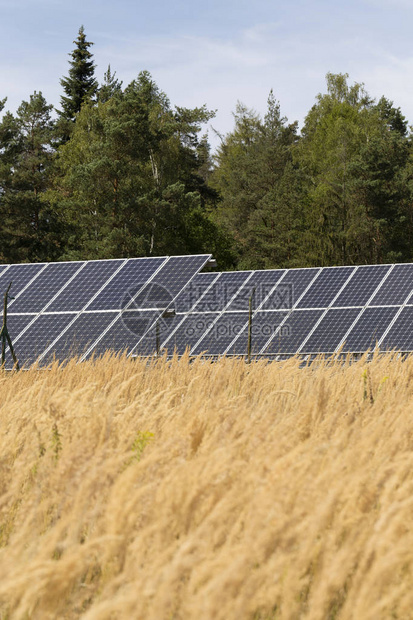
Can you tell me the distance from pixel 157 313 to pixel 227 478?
11468mm

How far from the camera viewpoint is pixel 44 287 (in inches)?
653

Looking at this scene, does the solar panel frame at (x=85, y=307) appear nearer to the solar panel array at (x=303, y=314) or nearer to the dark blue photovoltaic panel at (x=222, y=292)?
the solar panel array at (x=303, y=314)

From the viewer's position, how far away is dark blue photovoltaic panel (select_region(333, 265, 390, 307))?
56.2 feet

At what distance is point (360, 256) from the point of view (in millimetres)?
47062

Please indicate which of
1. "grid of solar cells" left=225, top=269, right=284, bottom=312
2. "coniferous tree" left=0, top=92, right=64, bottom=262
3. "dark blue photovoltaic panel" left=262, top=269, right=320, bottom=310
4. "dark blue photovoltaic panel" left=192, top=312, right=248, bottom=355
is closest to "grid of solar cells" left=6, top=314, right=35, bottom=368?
"dark blue photovoltaic panel" left=192, top=312, right=248, bottom=355

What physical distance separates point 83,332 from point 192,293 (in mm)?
5009

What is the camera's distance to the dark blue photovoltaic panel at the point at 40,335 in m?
14.4

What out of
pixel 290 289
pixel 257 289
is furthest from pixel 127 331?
pixel 257 289

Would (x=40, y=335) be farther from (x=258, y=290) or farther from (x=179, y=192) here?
(x=179, y=192)

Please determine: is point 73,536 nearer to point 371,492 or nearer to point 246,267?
point 371,492

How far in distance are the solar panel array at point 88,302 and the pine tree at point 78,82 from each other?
161 ft

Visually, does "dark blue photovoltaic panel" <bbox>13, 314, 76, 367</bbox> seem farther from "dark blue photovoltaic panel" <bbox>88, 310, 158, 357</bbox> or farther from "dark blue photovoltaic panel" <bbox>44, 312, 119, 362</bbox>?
"dark blue photovoltaic panel" <bbox>88, 310, 158, 357</bbox>

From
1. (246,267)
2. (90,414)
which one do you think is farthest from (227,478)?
(246,267)

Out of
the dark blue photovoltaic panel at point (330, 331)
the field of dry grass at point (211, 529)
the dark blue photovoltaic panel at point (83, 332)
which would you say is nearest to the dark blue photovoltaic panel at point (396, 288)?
the dark blue photovoltaic panel at point (330, 331)
